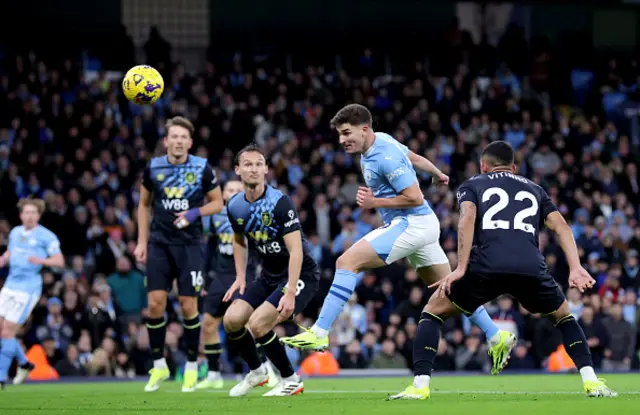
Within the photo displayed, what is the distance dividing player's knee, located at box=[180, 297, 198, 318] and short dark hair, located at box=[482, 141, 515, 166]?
4664 millimetres

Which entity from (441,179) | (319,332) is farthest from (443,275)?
(319,332)

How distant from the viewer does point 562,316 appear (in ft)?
31.8

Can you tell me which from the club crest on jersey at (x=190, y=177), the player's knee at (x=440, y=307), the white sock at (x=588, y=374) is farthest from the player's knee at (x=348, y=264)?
the club crest on jersey at (x=190, y=177)

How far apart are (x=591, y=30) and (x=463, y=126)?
776cm

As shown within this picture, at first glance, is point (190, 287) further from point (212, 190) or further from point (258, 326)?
point (258, 326)

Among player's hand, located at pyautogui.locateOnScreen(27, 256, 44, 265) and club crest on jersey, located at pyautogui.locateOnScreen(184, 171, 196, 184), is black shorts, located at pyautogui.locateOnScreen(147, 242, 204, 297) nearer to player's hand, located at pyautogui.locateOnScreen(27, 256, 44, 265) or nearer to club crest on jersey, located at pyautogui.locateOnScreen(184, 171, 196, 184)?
club crest on jersey, located at pyautogui.locateOnScreen(184, 171, 196, 184)

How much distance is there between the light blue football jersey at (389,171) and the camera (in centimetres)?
1030

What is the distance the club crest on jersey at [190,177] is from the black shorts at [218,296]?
1.72 m

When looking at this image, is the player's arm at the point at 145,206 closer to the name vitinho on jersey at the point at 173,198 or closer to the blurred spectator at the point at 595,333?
the name vitinho on jersey at the point at 173,198

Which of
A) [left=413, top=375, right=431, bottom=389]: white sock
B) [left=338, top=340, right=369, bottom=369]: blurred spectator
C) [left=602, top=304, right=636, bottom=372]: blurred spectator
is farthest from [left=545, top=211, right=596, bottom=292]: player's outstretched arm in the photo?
[left=602, top=304, right=636, bottom=372]: blurred spectator

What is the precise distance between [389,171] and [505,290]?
1.61m

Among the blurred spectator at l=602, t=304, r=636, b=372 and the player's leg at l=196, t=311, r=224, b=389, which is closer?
the player's leg at l=196, t=311, r=224, b=389

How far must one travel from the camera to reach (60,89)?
25.5m

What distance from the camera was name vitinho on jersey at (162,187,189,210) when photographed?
1295 centimetres
